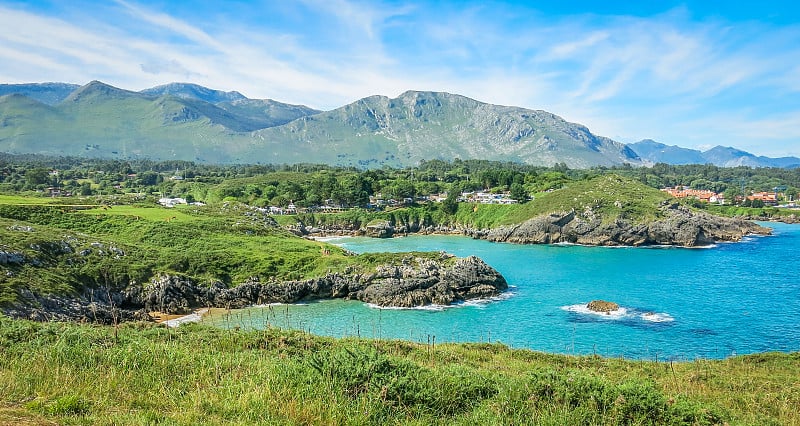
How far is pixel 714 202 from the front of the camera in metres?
130

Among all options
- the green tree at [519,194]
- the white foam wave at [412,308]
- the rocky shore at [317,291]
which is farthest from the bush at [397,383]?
the green tree at [519,194]

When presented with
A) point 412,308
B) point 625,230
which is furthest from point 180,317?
point 625,230

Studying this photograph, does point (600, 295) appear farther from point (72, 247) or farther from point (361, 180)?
point (361, 180)

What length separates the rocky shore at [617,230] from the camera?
78.1m

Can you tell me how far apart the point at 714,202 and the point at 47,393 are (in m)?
155

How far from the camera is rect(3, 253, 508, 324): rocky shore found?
106ft

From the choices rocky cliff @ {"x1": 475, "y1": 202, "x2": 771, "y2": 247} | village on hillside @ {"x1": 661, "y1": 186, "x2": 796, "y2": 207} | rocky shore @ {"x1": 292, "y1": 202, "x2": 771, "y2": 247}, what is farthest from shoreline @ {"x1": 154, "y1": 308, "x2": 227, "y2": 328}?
village on hillside @ {"x1": 661, "y1": 186, "x2": 796, "y2": 207}

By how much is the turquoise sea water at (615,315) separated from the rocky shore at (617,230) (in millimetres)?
14558

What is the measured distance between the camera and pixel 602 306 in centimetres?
3847

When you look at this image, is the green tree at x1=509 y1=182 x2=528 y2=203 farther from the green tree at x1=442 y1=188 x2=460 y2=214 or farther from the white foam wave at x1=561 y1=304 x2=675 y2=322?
the white foam wave at x1=561 y1=304 x2=675 y2=322

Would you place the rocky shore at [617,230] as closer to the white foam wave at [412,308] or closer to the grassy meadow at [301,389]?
the white foam wave at [412,308]

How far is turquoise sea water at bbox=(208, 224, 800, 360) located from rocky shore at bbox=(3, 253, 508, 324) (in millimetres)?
1686

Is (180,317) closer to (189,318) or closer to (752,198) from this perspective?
(189,318)

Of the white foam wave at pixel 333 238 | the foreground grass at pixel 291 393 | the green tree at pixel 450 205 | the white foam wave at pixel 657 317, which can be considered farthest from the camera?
the green tree at pixel 450 205
